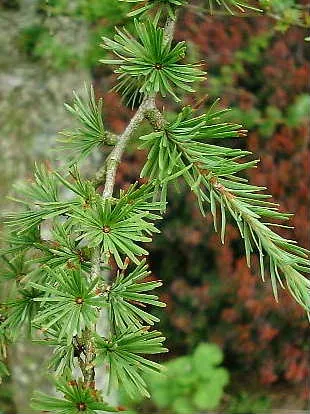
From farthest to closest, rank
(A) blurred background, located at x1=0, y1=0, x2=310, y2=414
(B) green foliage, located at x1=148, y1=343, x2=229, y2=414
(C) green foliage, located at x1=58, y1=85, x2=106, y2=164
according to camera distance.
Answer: (B) green foliage, located at x1=148, y1=343, x2=229, y2=414 < (A) blurred background, located at x1=0, y1=0, x2=310, y2=414 < (C) green foliage, located at x1=58, y1=85, x2=106, y2=164

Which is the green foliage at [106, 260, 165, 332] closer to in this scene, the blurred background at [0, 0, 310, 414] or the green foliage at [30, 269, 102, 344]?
the green foliage at [30, 269, 102, 344]

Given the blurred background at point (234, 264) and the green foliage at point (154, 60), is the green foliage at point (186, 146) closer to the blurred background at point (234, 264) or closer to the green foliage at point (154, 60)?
the green foliage at point (154, 60)

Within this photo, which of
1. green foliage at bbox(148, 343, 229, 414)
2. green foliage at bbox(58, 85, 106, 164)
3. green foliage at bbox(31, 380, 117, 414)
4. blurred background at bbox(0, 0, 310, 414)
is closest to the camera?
green foliage at bbox(31, 380, 117, 414)

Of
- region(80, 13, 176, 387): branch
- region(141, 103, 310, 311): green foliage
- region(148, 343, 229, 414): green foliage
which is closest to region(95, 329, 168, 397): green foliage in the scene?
region(80, 13, 176, 387): branch

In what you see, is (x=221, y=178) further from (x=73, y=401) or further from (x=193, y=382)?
(x=193, y=382)

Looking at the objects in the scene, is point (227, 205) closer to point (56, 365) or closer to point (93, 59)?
point (56, 365)

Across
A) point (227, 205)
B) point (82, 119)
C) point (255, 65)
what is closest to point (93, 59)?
point (82, 119)

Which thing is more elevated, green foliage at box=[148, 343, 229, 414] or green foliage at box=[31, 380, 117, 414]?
green foliage at box=[31, 380, 117, 414]
